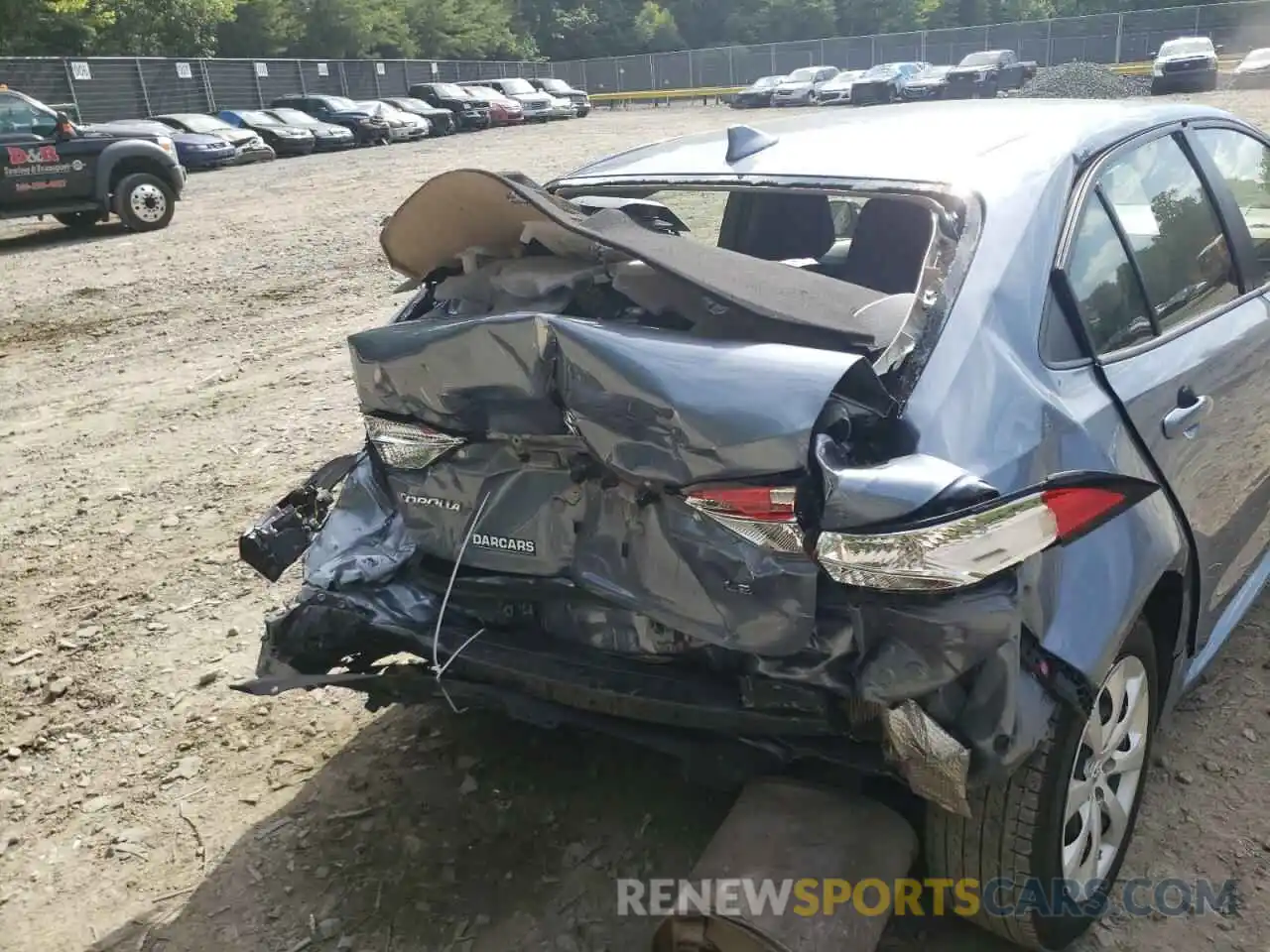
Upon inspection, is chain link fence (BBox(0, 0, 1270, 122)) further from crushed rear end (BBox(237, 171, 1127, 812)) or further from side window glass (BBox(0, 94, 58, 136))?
crushed rear end (BBox(237, 171, 1127, 812))

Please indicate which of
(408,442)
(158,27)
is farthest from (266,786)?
(158,27)

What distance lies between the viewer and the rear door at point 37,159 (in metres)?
12.8

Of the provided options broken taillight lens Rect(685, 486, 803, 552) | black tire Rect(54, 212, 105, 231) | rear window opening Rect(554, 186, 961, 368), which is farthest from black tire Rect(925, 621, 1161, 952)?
black tire Rect(54, 212, 105, 231)

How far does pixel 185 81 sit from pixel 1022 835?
119 feet

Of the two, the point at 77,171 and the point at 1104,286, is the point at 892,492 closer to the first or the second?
the point at 1104,286

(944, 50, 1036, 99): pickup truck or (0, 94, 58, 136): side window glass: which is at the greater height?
(0, 94, 58, 136): side window glass

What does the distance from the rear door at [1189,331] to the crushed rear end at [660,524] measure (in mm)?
479

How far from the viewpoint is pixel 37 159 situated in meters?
13.0

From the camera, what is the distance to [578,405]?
2.22 m

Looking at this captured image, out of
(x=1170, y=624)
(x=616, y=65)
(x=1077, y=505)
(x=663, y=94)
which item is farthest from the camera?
(x=616, y=65)

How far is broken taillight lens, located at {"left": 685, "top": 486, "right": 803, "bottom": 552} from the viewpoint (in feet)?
6.64

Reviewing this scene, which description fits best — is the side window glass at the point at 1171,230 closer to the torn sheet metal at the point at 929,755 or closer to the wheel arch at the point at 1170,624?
the wheel arch at the point at 1170,624

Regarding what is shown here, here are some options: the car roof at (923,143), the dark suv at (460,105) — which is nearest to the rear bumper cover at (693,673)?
the car roof at (923,143)

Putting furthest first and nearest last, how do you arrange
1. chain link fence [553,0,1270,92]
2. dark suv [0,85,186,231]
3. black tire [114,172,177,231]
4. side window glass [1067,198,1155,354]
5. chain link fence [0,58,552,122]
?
chain link fence [553,0,1270,92], chain link fence [0,58,552,122], black tire [114,172,177,231], dark suv [0,85,186,231], side window glass [1067,198,1155,354]
